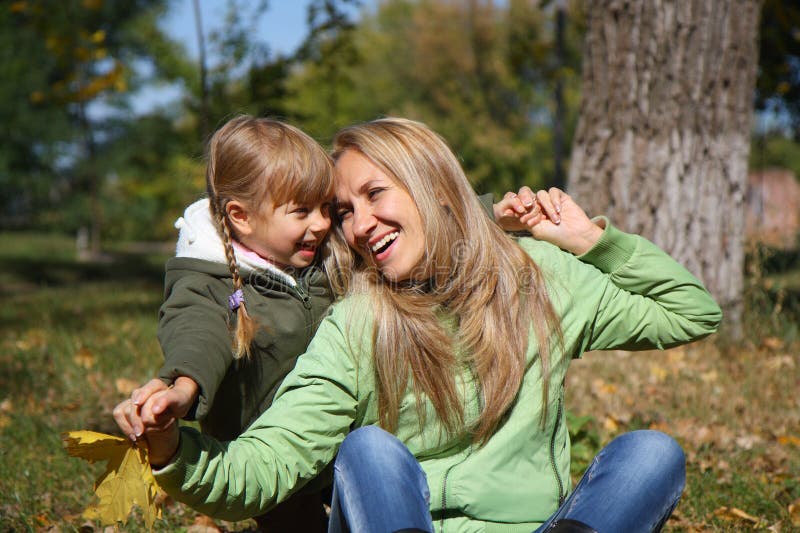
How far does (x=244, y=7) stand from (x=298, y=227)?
771 centimetres

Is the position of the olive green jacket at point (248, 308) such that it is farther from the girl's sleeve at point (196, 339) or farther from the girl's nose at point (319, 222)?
the girl's nose at point (319, 222)

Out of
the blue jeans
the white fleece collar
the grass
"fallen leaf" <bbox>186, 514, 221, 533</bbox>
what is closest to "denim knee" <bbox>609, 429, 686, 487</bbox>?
the blue jeans

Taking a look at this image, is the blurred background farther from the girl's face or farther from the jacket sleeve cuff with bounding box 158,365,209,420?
the jacket sleeve cuff with bounding box 158,365,209,420

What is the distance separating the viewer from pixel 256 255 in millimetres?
2373

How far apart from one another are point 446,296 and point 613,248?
518 mm

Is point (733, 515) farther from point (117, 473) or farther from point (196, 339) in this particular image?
point (117, 473)

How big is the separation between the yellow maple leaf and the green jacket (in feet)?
0.18

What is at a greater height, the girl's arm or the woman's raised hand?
the woman's raised hand

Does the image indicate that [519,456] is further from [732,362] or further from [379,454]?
[732,362]

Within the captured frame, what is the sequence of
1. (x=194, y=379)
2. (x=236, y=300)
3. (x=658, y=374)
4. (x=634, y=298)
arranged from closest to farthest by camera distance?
(x=194, y=379)
(x=236, y=300)
(x=634, y=298)
(x=658, y=374)

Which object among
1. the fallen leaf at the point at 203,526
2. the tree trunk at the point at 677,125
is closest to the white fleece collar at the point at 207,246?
the fallen leaf at the point at 203,526

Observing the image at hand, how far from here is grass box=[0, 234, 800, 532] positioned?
115 inches

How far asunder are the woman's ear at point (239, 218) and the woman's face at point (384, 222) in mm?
326

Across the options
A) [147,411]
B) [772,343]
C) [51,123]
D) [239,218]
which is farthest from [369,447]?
[51,123]
